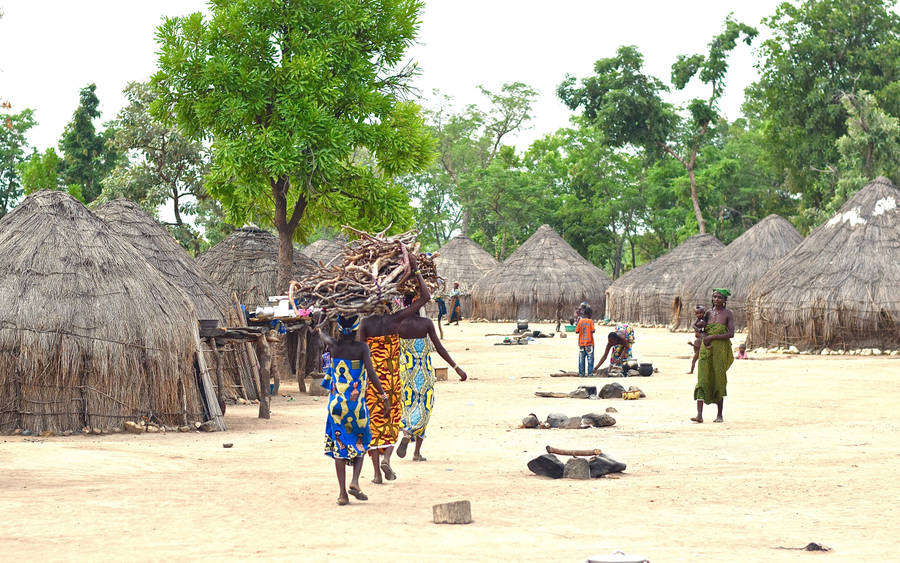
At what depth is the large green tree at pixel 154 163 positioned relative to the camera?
3161 centimetres

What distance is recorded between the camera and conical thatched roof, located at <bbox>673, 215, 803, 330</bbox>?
37.0 metres

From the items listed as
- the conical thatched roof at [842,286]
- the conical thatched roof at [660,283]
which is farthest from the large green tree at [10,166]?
the conical thatched roof at [842,286]

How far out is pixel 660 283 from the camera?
45.1 meters

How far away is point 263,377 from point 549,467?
677 centimetres

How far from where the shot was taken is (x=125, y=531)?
22.7 ft

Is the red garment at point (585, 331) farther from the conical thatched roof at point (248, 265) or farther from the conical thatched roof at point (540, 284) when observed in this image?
the conical thatched roof at point (540, 284)

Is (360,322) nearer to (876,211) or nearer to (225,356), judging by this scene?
(225,356)

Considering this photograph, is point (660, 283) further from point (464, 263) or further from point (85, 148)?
point (85, 148)

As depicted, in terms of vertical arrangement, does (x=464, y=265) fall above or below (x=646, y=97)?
below

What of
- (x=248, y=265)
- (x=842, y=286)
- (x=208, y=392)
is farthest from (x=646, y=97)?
(x=208, y=392)

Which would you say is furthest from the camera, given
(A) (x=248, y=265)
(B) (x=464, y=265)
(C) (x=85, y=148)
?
(B) (x=464, y=265)

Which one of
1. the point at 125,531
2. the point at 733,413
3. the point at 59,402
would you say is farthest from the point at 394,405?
the point at 733,413

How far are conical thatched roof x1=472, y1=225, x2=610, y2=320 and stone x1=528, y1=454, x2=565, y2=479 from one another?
39106 millimetres

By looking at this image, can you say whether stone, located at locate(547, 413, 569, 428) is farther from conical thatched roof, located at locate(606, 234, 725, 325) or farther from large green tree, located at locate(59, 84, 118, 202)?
large green tree, located at locate(59, 84, 118, 202)
